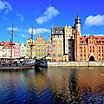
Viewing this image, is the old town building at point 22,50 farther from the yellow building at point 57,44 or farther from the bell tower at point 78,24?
the bell tower at point 78,24

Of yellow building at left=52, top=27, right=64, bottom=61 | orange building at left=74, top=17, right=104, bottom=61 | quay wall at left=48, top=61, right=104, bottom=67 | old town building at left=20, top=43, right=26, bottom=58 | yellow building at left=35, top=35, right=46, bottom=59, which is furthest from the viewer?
old town building at left=20, top=43, right=26, bottom=58

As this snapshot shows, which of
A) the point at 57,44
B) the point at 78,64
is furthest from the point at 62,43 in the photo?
the point at 78,64

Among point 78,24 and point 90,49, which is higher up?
point 78,24

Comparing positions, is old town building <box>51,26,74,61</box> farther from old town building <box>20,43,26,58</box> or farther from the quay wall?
old town building <box>20,43,26,58</box>

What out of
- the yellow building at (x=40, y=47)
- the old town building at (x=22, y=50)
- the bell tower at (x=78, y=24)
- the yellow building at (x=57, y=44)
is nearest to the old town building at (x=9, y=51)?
the old town building at (x=22, y=50)

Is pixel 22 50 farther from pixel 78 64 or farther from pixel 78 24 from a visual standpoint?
pixel 78 64

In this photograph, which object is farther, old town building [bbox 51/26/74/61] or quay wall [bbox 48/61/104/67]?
old town building [bbox 51/26/74/61]

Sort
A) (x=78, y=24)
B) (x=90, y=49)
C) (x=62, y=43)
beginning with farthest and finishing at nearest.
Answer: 1. (x=78, y=24)
2. (x=62, y=43)
3. (x=90, y=49)

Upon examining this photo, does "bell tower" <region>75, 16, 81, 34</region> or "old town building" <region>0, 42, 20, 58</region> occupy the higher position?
"bell tower" <region>75, 16, 81, 34</region>

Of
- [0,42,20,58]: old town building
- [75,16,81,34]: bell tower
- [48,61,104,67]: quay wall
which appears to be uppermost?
[75,16,81,34]: bell tower

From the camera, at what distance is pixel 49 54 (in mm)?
177500

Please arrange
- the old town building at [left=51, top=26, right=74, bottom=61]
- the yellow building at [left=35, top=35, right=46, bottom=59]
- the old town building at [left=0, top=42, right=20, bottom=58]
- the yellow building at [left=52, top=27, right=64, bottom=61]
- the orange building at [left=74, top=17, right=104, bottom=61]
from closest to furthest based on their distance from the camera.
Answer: the orange building at [left=74, top=17, right=104, bottom=61]
the old town building at [left=51, top=26, right=74, bottom=61]
the yellow building at [left=52, top=27, right=64, bottom=61]
the yellow building at [left=35, top=35, right=46, bottom=59]
the old town building at [left=0, top=42, right=20, bottom=58]

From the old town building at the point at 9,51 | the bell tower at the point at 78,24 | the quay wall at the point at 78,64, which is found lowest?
the quay wall at the point at 78,64

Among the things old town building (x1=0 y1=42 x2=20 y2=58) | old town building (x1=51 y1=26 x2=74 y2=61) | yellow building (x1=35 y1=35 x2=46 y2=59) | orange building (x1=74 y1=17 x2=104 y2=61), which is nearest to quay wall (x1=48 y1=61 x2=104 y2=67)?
orange building (x1=74 y1=17 x2=104 y2=61)
